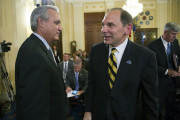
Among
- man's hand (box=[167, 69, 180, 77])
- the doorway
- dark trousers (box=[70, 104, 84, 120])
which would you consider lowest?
dark trousers (box=[70, 104, 84, 120])

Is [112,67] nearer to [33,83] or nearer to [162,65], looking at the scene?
[33,83]

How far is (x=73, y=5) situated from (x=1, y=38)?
310 inches

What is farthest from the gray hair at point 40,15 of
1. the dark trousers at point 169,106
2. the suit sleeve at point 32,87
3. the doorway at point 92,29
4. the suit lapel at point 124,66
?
the doorway at point 92,29

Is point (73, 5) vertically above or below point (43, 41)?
above

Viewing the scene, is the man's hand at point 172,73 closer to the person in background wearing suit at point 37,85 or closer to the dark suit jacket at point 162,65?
the dark suit jacket at point 162,65

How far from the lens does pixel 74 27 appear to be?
474 inches

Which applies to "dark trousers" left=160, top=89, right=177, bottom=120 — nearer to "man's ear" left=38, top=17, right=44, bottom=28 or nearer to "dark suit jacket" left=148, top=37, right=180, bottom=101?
"dark suit jacket" left=148, top=37, right=180, bottom=101

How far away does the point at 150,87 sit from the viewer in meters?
1.44

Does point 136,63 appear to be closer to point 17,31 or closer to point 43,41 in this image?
point 43,41

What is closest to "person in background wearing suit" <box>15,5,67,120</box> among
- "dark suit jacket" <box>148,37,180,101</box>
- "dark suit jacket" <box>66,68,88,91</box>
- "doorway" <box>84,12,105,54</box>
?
"dark suit jacket" <box>148,37,180,101</box>

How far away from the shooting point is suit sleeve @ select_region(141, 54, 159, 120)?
143 cm

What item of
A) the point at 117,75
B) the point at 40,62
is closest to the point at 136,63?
the point at 117,75

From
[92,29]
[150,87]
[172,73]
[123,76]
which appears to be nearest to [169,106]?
[172,73]

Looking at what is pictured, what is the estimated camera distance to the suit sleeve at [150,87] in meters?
1.43
